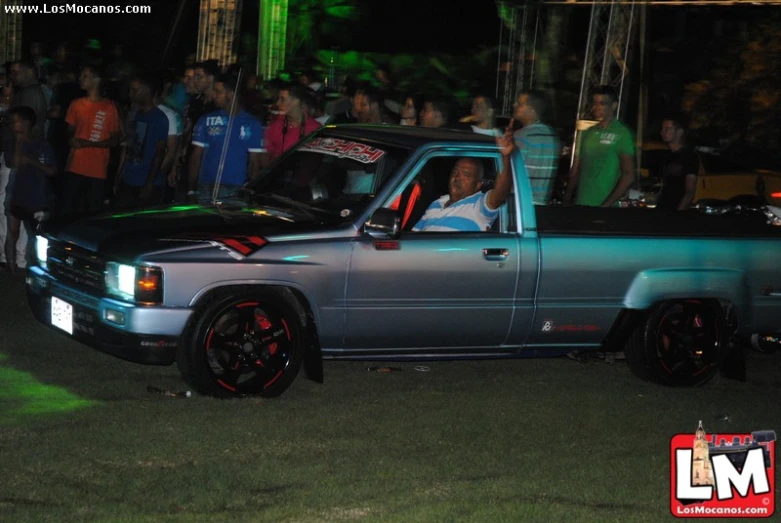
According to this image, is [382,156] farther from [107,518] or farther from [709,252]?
[107,518]

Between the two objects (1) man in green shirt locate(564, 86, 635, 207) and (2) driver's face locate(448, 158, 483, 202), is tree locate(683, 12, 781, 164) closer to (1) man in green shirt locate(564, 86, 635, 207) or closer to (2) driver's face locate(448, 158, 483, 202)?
(1) man in green shirt locate(564, 86, 635, 207)

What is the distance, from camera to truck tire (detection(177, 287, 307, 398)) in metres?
7.67

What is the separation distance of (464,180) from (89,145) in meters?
4.84

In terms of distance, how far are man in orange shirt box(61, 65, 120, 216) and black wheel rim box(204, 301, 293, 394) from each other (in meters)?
4.92

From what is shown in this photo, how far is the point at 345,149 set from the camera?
8734 millimetres

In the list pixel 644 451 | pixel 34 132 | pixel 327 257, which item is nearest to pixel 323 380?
pixel 327 257

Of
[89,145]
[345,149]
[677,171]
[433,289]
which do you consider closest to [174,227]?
[345,149]

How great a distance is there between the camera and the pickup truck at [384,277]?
768 centimetres

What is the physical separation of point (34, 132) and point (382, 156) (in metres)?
4.82

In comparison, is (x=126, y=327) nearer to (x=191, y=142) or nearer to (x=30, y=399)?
(x=30, y=399)

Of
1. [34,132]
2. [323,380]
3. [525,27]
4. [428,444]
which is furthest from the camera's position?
[525,27]

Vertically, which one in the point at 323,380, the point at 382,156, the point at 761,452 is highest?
the point at 382,156

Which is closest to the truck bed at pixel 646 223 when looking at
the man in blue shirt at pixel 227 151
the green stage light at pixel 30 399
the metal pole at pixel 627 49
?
the green stage light at pixel 30 399

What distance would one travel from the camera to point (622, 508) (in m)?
6.18
